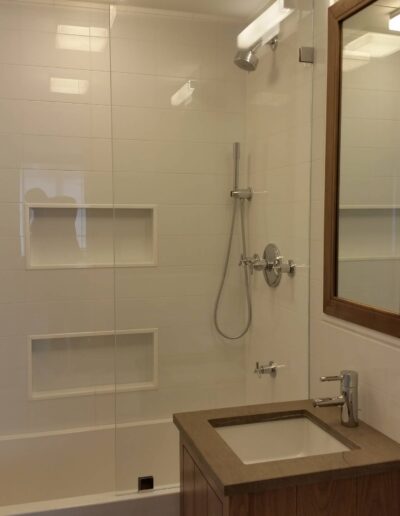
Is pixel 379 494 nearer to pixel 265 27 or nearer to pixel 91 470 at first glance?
pixel 91 470

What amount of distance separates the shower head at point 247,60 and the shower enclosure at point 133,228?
1.2 inches

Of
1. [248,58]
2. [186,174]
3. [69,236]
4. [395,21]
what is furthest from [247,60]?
[69,236]

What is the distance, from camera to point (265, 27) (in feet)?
8.21

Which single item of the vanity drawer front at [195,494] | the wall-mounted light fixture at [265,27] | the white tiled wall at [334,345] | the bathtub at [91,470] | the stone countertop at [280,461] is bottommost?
the bathtub at [91,470]

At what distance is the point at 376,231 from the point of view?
1.87 meters

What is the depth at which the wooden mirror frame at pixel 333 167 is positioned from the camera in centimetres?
199

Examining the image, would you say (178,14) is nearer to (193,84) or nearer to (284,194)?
(193,84)

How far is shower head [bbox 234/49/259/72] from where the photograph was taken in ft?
8.48

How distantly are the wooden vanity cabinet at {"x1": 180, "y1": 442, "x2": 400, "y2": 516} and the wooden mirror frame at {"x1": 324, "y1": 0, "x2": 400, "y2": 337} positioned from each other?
0.56 meters

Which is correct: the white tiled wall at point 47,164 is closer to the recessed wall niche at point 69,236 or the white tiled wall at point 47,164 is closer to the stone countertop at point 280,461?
the recessed wall niche at point 69,236

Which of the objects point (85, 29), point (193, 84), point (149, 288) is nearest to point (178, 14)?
point (193, 84)

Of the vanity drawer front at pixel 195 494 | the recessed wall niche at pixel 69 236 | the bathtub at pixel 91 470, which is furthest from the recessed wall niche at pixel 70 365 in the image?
the vanity drawer front at pixel 195 494

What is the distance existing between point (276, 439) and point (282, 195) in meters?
1.10

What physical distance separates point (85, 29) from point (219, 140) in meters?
0.95
